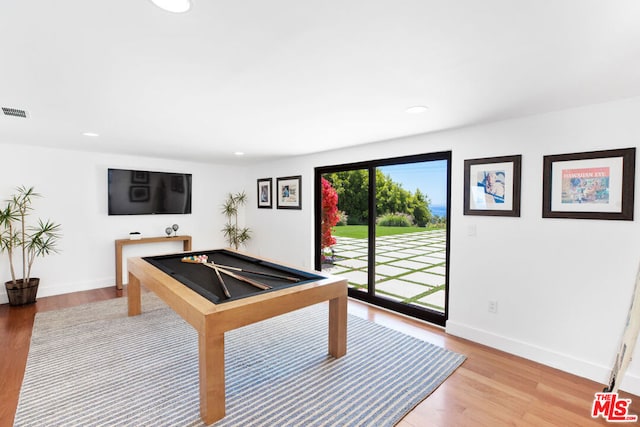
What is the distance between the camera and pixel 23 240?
3973mm

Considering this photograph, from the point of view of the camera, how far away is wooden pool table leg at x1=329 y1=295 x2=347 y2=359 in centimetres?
260

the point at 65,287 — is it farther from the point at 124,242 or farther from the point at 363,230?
the point at 363,230

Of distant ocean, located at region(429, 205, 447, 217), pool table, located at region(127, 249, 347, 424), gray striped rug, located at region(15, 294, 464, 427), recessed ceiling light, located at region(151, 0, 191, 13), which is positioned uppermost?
recessed ceiling light, located at region(151, 0, 191, 13)

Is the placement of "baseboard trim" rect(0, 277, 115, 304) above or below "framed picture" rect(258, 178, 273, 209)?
below

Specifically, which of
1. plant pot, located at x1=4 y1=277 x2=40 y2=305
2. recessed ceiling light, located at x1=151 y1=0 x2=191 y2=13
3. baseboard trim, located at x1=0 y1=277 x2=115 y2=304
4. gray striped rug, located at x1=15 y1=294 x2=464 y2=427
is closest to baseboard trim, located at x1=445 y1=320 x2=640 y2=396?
gray striped rug, located at x1=15 y1=294 x2=464 y2=427

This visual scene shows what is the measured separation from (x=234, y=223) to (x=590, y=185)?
5481mm

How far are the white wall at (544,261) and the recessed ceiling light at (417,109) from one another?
0.82 m

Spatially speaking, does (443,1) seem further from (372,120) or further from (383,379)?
(383,379)

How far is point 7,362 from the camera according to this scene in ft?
8.21

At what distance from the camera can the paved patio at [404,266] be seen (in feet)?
12.8

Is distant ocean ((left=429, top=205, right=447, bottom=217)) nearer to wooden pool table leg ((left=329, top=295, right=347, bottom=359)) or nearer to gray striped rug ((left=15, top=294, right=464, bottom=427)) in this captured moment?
gray striped rug ((left=15, top=294, right=464, bottom=427))

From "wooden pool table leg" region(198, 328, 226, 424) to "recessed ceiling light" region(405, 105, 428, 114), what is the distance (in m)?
2.15

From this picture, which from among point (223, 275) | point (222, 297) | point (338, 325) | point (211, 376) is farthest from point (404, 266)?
point (211, 376)

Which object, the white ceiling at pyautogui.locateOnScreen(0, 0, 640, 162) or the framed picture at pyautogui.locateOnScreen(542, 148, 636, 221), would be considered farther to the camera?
the framed picture at pyautogui.locateOnScreen(542, 148, 636, 221)
